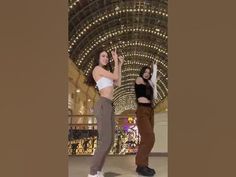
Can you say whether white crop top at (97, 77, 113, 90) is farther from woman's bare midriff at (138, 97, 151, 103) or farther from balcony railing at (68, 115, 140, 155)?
balcony railing at (68, 115, 140, 155)

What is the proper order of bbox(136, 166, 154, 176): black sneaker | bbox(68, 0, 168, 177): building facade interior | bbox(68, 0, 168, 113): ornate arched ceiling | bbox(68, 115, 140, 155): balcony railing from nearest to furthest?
bbox(136, 166, 154, 176): black sneaker
bbox(68, 115, 140, 155): balcony railing
bbox(68, 0, 168, 177): building facade interior
bbox(68, 0, 168, 113): ornate arched ceiling

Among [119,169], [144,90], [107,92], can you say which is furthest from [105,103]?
[119,169]

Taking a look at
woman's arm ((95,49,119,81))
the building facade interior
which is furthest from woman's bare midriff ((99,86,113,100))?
the building facade interior

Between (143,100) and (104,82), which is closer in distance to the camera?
(104,82)

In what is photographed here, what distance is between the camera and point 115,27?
114 feet

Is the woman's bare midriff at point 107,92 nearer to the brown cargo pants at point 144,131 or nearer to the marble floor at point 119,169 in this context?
the brown cargo pants at point 144,131

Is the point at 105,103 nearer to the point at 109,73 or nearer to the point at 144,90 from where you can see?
the point at 109,73

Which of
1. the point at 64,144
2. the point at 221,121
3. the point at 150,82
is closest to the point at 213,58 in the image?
the point at 221,121

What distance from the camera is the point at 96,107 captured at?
174 inches

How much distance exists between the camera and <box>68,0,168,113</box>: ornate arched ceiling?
27938 millimetres

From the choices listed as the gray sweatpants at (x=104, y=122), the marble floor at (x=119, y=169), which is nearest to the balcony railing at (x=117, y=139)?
the marble floor at (x=119, y=169)

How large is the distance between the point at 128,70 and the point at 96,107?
4459cm

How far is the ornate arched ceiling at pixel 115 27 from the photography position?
27.9 m

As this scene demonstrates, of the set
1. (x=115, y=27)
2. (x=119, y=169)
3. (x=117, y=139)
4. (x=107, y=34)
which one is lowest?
(x=119, y=169)
